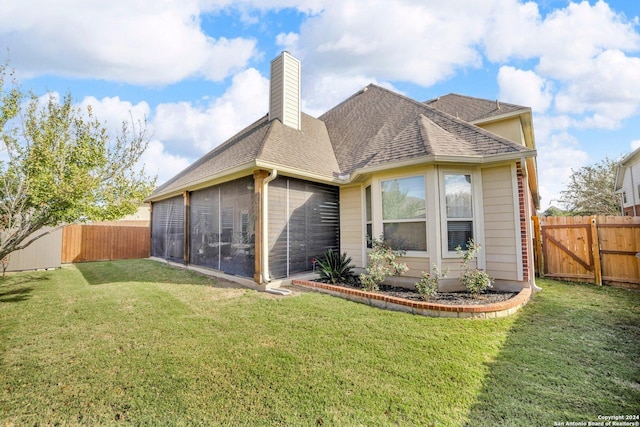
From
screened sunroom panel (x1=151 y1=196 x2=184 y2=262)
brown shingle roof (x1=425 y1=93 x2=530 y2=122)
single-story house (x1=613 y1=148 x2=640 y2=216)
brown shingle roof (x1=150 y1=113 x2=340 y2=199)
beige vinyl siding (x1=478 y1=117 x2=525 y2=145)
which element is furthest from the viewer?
single-story house (x1=613 y1=148 x2=640 y2=216)

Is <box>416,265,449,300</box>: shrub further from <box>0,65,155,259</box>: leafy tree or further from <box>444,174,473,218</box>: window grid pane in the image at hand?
<box>0,65,155,259</box>: leafy tree

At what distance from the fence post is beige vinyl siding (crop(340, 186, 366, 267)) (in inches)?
228

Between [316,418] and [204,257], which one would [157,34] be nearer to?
[204,257]

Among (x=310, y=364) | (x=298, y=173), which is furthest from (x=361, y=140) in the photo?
(x=310, y=364)

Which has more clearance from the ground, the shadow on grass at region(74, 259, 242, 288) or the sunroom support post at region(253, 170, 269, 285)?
the sunroom support post at region(253, 170, 269, 285)

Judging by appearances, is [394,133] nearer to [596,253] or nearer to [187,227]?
[596,253]

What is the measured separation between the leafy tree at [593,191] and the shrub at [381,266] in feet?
70.3

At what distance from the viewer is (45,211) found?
5.56 m

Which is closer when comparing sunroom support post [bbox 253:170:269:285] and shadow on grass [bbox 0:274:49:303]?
shadow on grass [bbox 0:274:49:303]

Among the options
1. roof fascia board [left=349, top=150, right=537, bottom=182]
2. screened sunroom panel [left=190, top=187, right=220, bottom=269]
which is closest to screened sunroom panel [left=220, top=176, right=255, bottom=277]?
screened sunroom panel [left=190, top=187, right=220, bottom=269]

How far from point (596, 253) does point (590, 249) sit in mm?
209

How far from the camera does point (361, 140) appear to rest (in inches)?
375

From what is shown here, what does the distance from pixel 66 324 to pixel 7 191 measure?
2819 millimetres

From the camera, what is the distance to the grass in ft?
7.72
